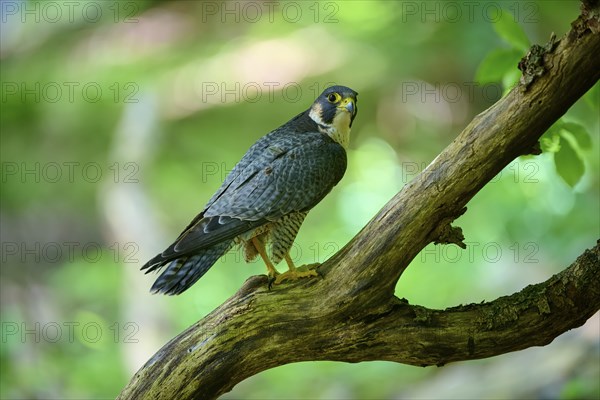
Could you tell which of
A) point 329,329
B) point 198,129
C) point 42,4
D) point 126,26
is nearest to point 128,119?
point 198,129

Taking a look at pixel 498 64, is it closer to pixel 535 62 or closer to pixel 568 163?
pixel 535 62

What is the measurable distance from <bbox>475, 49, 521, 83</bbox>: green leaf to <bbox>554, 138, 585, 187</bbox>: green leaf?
50 cm

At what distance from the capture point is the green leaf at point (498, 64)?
11.9 ft

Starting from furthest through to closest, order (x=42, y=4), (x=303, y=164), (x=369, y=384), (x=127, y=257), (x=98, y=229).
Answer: (x=98, y=229), (x=42, y=4), (x=127, y=257), (x=369, y=384), (x=303, y=164)

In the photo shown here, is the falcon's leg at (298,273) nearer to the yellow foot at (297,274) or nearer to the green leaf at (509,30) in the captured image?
the yellow foot at (297,274)

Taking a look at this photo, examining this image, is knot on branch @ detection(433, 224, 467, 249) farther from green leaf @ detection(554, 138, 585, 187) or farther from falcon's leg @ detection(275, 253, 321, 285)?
falcon's leg @ detection(275, 253, 321, 285)

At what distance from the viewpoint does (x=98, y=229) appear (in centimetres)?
1208

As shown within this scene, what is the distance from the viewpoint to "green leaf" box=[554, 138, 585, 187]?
3512mm

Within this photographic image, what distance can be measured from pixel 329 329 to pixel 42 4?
360 inches

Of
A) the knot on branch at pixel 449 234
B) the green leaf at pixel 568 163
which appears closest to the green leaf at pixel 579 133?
the green leaf at pixel 568 163

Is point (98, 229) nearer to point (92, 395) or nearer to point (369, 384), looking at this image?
point (92, 395)

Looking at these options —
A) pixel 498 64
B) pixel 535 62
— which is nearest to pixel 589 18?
pixel 535 62

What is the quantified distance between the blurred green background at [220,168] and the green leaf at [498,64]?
3.21 m

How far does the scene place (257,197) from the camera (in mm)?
4184
